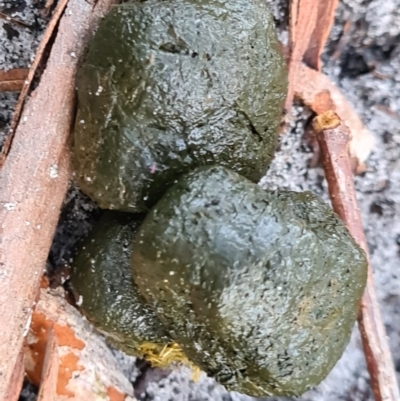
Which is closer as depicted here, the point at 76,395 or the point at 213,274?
the point at 213,274

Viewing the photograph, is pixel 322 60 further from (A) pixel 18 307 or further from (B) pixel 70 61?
(A) pixel 18 307

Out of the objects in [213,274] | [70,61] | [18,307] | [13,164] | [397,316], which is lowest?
[397,316]

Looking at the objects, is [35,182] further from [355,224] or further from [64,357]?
[355,224]

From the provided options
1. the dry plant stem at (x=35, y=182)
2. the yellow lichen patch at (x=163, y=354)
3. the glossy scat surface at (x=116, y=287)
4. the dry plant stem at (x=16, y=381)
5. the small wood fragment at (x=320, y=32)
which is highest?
the small wood fragment at (x=320, y=32)

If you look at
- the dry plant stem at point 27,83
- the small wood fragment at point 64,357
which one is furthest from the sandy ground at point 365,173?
the dry plant stem at point 27,83

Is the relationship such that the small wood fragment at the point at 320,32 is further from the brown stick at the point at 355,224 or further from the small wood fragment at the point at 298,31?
the brown stick at the point at 355,224

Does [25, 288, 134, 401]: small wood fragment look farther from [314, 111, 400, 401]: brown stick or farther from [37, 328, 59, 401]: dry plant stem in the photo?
[314, 111, 400, 401]: brown stick

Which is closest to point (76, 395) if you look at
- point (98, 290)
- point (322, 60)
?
point (98, 290)
